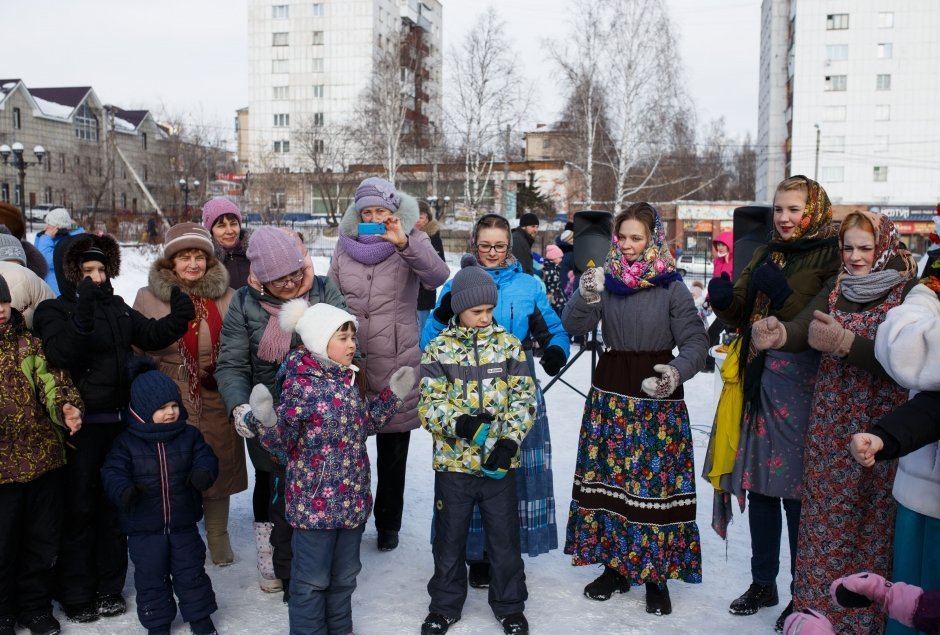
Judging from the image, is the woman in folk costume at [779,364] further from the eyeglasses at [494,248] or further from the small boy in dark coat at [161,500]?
the small boy in dark coat at [161,500]

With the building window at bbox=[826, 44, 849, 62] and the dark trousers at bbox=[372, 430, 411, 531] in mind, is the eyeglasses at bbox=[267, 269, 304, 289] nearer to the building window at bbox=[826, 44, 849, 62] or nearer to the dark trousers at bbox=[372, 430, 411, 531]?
the dark trousers at bbox=[372, 430, 411, 531]

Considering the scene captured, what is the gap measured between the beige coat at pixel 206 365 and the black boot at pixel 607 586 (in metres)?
1.82

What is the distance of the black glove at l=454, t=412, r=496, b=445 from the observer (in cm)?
284

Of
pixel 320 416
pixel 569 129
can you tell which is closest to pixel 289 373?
pixel 320 416

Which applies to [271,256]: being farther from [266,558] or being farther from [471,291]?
[266,558]

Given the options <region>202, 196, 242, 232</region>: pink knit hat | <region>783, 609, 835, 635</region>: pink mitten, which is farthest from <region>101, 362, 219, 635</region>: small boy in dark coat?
<region>783, 609, 835, 635</region>: pink mitten

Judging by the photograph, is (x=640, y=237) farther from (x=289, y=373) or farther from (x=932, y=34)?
(x=932, y=34)

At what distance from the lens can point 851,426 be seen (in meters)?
2.73

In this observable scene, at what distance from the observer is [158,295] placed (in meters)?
3.46

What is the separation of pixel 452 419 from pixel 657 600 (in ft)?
4.27

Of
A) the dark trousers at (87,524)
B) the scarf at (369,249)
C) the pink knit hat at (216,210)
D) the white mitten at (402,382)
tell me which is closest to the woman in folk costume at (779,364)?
the white mitten at (402,382)

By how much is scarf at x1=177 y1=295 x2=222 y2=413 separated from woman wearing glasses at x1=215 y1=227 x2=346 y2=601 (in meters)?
0.23

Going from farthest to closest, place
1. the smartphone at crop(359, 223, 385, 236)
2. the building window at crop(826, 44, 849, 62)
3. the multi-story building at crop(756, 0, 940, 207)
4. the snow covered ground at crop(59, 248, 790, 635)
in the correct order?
the building window at crop(826, 44, 849, 62) → the multi-story building at crop(756, 0, 940, 207) → the smartphone at crop(359, 223, 385, 236) → the snow covered ground at crop(59, 248, 790, 635)

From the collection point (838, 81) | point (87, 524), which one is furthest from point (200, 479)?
point (838, 81)
